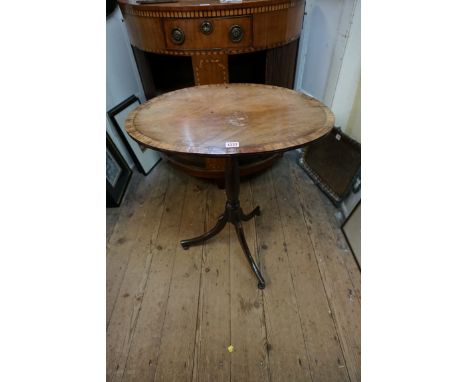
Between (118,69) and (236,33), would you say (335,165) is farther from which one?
(118,69)

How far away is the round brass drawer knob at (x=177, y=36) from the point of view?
136 centimetres

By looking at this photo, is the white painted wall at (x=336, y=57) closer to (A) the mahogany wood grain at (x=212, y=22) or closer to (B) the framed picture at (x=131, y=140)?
(A) the mahogany wood grain at (x=212, y=22)

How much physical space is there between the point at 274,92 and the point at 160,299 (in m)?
1.13

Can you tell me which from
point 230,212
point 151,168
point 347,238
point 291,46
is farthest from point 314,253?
point 151,168

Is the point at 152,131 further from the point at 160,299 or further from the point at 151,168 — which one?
the point at 151,168

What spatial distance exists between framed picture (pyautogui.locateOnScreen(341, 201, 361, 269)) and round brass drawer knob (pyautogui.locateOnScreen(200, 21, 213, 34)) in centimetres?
121

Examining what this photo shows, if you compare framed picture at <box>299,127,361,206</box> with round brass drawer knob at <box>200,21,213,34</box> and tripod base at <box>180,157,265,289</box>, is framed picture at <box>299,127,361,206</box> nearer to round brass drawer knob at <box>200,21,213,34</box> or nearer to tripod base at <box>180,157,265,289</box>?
tripod base at <box>180,157,265,289</box>

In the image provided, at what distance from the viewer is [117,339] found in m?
1.15

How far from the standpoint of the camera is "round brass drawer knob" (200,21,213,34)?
1321 mm

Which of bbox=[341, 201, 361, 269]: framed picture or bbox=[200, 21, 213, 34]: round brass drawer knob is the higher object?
bbox=[200, 21, 213, 34]: round brass drawer knob

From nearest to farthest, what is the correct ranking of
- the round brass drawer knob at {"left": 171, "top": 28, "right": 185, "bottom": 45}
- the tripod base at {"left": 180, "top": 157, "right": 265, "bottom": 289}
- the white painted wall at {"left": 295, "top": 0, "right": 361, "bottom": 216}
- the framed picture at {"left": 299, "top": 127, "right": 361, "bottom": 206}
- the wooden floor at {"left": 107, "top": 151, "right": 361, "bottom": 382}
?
the wooden floor at {"left": 107, "top": 151, "right": 361, "bottom": 382} → the tripod base at {"left": 180, "top": 157, "right": 265, "bottom": 289} → the round brass drawer knob at {"left": 171, "top": 28, "right": 185, "bottom": 45} → the white painted wall at {"left": 295, "top": 0, "right": 361, "bottom": 216} → the framed picture at {"left": 299, "top": 127, "right": 361, "bottom": 206}

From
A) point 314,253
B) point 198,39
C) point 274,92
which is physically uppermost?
point 198,39

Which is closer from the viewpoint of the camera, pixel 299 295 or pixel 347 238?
pixel 299 295

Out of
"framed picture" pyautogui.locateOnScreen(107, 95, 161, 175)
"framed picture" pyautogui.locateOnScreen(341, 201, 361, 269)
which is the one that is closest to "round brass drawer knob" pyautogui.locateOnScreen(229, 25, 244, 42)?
"framed picture" pyautogui.locateOnScreen(107, 95, 161, 175)
